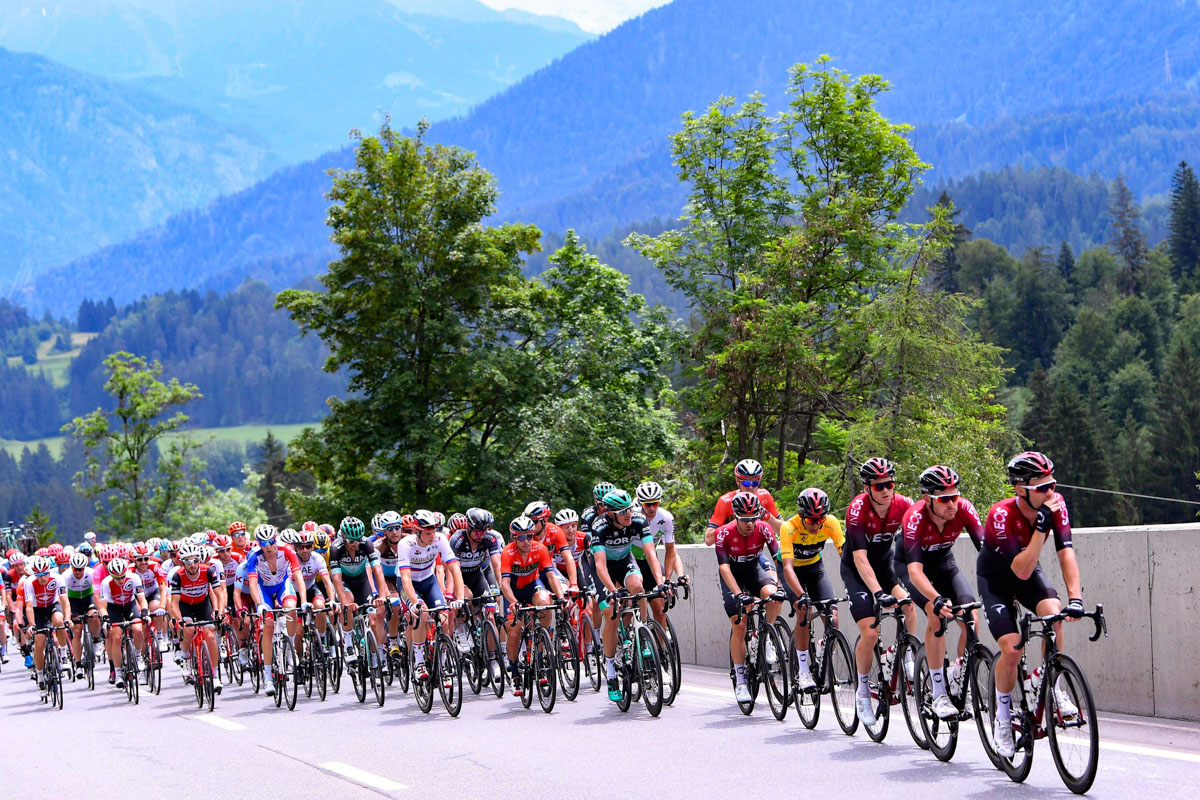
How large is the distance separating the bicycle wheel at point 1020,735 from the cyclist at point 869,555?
1550mm

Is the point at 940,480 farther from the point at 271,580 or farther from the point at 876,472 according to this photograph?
the point at 271,580

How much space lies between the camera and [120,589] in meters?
18.1

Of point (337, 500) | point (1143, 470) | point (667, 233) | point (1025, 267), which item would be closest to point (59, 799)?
point (337, 500)

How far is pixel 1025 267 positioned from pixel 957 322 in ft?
398

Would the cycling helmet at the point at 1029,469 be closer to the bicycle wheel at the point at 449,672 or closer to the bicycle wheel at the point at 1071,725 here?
the bicycle wheel at the point at 1071,725

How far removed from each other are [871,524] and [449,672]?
197 inches

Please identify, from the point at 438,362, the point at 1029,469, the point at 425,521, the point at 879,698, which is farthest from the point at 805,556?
the point at 438,362

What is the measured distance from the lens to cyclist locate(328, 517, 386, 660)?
14.9 metres

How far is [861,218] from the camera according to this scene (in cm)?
3931

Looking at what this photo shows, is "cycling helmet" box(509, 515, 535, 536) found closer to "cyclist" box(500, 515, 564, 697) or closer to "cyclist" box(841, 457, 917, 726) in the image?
"cyclist" box(500, 515, 564, 697)

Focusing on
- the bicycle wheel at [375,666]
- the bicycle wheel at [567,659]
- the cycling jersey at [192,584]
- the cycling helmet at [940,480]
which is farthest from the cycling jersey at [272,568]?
the cycling helmet at [940,480]

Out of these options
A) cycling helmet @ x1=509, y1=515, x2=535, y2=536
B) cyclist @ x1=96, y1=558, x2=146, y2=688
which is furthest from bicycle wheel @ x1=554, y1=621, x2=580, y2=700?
cyclist @ x1=96, y1=558, x2=146, y2=688

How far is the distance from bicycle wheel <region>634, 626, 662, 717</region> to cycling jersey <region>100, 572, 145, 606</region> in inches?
357

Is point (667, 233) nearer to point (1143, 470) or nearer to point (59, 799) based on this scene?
point (59, 799)
